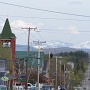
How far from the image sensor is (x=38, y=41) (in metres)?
85.6

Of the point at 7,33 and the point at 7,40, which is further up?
the point at 7,33

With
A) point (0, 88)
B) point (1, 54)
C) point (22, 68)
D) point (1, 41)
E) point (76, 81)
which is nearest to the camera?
point (0, 88)

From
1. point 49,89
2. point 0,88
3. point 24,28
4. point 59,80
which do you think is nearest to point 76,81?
point 59,80

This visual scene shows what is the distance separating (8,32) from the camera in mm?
107188

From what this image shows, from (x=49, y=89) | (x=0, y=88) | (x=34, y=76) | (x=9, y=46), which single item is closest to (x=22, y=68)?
(x=34, y=76)

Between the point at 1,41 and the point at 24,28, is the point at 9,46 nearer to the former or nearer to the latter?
the point at 1,41

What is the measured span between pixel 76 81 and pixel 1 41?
159ft

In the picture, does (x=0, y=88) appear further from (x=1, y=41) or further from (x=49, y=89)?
(x=1, y=41)

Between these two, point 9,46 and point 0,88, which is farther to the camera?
point 9,46

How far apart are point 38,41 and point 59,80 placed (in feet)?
165

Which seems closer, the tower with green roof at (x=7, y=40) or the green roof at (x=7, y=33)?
the tower with green roof at (x=7, y=40)

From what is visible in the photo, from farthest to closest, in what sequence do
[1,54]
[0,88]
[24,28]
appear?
[1,54] → [24,28] → [0,88]

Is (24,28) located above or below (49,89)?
above

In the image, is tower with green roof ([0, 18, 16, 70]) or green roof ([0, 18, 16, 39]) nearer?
tower with green roof ([0, 18, 16, 70])
